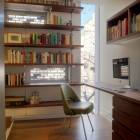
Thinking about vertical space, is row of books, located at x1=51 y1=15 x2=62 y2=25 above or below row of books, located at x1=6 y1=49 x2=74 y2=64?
above

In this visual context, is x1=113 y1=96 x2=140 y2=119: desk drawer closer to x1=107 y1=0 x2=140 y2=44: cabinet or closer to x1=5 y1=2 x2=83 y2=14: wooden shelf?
x1=107 y1=0 x2=140 y2=44: cabinet

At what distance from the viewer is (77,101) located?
3.16 metres

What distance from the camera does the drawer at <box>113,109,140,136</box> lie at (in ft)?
5.53

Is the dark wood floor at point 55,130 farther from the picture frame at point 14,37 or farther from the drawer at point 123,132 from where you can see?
the picture frame at point 14,37

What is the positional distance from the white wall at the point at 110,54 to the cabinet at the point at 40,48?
1.75 feet

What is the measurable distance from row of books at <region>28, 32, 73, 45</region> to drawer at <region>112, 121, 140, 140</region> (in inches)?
77.7

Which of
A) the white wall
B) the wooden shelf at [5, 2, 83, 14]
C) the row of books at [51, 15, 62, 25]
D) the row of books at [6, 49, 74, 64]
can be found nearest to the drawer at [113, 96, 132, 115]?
the white wall

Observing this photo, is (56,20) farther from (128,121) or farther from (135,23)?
(128,121)

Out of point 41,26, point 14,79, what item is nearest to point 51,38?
point 41,26

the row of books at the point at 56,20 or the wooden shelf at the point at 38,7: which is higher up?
the wooden shelf at the point at 38,7

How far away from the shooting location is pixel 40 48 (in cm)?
366

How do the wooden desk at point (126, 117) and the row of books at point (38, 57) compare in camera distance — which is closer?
the wooden desk at point (126, 117)

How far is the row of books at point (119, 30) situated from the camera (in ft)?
8.02

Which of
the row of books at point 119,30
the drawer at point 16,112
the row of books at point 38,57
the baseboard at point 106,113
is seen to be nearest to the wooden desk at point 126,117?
the row of books at point 119,30
